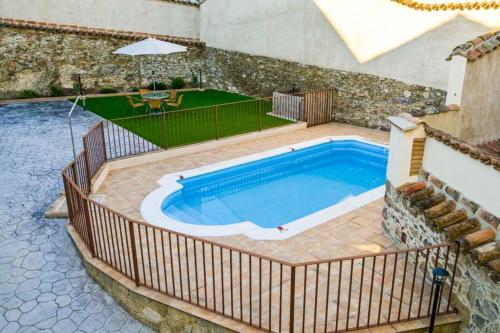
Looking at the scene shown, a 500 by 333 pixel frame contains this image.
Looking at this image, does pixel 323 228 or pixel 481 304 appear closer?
pixel 481 304

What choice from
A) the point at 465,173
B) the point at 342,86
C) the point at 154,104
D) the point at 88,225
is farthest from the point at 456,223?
the point at 154,104

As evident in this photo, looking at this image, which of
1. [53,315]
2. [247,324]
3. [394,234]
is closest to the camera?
[247,324]

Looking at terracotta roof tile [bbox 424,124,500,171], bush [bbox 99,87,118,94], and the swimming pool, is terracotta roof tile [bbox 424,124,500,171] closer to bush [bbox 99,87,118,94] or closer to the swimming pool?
the swimming pool

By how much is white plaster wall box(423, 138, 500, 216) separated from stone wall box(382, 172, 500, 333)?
10 cm

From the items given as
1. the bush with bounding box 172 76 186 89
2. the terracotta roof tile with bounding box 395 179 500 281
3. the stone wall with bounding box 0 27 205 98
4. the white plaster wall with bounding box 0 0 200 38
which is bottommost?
the terracotta roof tile with bounding box 395 179 500 281

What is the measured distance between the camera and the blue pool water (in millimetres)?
8859

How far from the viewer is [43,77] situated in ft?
55.8

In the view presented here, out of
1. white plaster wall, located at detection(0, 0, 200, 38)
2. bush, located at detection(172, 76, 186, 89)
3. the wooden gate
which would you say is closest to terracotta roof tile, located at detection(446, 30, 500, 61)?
the wooden gate

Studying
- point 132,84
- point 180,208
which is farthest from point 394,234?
point 132,84

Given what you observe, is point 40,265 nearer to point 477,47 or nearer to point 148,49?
point 477,47

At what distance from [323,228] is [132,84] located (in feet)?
48.0

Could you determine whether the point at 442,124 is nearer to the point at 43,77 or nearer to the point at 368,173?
the point at 368,173

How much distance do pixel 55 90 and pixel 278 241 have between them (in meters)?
14.3

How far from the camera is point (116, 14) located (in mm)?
18391
